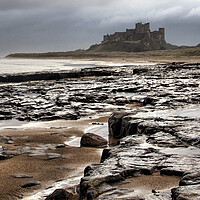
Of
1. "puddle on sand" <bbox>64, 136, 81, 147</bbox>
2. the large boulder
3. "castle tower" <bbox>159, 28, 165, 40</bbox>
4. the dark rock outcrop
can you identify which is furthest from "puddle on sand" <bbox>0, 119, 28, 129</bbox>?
"castle tower" <bbox>159, 28, 165, 40</bbox>

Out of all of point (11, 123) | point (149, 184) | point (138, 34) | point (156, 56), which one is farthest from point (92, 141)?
point (138, 34)

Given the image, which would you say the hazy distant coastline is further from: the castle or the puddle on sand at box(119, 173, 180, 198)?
the puddle on sand at box(119, 173, 180, 198)

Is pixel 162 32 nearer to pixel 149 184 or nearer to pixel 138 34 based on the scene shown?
pixel 138 34

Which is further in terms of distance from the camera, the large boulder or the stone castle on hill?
the stone castle on hill

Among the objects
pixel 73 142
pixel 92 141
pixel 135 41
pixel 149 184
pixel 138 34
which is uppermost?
pixel 138 34

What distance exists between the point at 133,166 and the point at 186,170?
0.81 m

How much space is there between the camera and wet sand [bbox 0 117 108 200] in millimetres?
6042

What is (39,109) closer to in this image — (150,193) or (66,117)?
(66,117)

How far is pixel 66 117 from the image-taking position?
43.7 feet

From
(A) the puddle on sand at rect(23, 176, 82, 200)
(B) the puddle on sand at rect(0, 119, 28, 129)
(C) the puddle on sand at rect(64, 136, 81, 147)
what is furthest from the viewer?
(B) the puddle on sand at rect(0, 119, 28, 129)

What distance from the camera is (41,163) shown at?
7293 millimetres

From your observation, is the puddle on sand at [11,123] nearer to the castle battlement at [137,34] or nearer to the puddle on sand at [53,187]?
the puddle on sand at [53,187]

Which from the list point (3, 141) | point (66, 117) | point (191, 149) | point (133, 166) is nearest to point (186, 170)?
point (133, 166)

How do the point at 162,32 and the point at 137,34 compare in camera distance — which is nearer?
the point at 137,34
